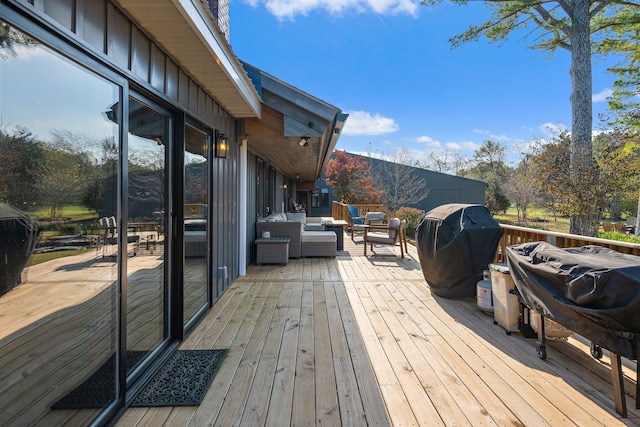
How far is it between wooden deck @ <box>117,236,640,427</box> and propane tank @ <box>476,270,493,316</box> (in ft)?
0.31

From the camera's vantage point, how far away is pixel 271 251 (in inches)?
231

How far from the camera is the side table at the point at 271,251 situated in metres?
5.83

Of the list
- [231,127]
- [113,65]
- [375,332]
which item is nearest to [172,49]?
[113,65]

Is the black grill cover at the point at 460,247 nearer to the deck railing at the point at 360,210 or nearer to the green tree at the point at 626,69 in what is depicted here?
the deck railing at the point at 360,210

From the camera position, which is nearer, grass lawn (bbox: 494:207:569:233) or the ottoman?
the ottoman

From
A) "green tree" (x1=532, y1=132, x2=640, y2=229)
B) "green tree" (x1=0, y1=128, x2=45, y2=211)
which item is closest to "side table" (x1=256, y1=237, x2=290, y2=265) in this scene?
"green tree" (x1=0, y1=128, x2=45, y2=211)

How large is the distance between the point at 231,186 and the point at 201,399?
9.68 ft

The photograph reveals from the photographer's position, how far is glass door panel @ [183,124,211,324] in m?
2.96

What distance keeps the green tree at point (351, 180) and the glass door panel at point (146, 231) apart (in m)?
14.8

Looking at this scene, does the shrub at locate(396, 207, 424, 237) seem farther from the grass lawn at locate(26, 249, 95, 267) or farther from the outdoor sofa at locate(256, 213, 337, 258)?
the grass lawn at locate(26, 249, 95, 267)

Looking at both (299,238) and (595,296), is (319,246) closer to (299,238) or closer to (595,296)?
(299,238)

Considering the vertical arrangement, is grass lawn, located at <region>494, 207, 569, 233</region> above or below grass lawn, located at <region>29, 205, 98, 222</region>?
below

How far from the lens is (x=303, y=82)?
1839cm

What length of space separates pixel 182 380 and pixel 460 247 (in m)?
3.16
